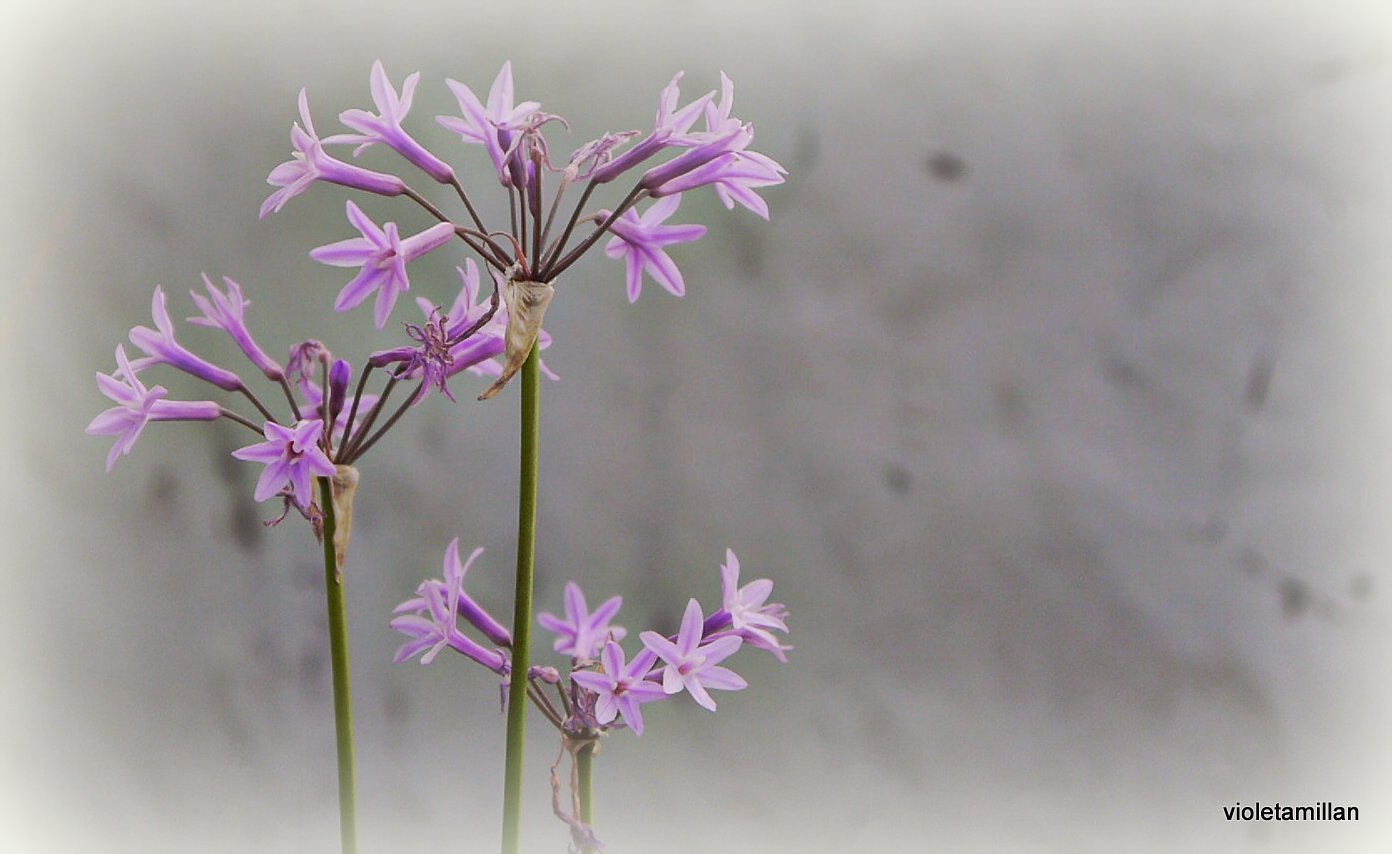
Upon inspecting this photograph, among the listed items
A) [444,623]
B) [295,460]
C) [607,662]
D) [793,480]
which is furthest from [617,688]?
[793,480]

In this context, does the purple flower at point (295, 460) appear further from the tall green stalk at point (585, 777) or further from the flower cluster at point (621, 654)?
the tall green stalk at point (585, 777)

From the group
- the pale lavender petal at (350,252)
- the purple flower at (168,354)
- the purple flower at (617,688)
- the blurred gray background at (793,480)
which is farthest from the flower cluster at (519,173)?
the blurred gray background at (793,480)

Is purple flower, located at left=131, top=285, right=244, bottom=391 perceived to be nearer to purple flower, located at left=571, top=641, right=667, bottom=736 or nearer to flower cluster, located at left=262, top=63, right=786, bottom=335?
flower cluster, located at left=262, top=63, right=786, bottom=335

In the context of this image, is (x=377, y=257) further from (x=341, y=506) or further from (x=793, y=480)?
(x=793, y=480)

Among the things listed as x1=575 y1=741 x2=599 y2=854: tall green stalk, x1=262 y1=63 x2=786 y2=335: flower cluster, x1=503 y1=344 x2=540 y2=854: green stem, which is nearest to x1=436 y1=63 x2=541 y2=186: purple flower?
x1=262 y1=63 x2=786 y2=335: flower cluster

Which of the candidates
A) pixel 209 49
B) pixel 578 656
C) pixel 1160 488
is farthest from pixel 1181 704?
pixel 209 49
